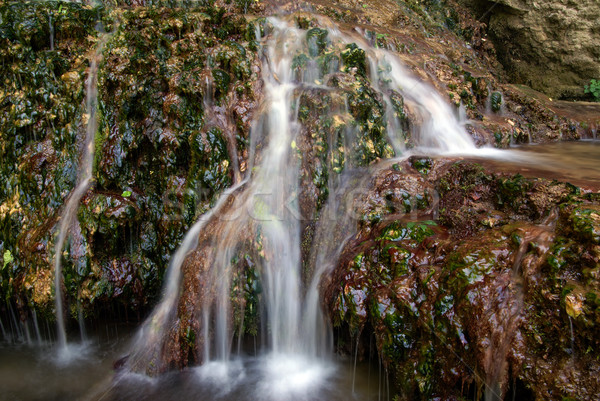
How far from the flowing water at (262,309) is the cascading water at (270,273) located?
0.5 inches

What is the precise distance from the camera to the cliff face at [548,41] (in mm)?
8672

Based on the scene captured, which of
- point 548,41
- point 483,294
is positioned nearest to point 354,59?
point 483,294

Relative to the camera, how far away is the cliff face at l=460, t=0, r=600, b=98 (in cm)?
867

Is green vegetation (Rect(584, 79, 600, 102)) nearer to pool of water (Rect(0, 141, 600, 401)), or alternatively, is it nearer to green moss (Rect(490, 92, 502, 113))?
green moss (Rect(490, 92, 502, 113))

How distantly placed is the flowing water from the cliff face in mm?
5446

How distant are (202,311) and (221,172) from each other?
208 centimetres

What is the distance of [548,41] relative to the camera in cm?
927

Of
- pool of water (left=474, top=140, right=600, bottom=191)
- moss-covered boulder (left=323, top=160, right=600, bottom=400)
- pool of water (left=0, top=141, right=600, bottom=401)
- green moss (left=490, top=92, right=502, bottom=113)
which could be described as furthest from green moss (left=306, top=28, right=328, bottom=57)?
moss-covered boulder (left=323, top=160, right=600, bottom=400)

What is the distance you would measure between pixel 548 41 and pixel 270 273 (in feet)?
32.4

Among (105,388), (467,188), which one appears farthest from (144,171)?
(467,188)

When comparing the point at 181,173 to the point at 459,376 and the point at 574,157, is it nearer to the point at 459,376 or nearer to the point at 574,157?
the point at 459,376

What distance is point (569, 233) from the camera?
2.94 m

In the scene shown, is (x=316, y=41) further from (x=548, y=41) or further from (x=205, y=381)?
(x=548, y=41)

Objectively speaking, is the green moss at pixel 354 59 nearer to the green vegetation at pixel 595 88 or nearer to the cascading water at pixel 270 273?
the cascading water at pixel 270 273
